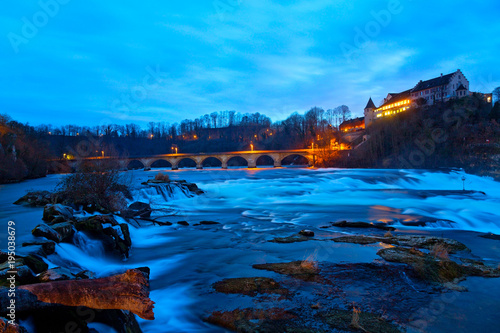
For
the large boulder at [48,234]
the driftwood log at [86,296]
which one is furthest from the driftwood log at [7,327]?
the large boulder at [48,234]

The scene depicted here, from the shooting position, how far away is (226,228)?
42.7 ft

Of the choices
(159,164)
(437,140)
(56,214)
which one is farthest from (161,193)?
(159,164)

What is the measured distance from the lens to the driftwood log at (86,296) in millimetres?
3773

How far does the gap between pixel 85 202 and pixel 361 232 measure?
38.3ft

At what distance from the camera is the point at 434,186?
31.6m

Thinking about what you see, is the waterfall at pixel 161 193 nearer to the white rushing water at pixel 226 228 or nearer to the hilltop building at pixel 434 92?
the white rushing water at pixel 226 228

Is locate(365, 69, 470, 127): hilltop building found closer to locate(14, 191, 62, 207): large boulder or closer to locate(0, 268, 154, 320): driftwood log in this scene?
locate(14, 191, 62, 207): large boulder

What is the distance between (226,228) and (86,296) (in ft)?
29.8

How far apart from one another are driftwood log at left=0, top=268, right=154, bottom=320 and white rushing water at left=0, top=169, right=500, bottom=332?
3.81 ft

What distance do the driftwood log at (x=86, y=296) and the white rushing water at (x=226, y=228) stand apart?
1161mm

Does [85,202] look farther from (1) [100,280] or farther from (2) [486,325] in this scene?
(2) [486,325]

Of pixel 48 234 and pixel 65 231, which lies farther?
pixel 65 231

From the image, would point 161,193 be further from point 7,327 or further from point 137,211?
point 7,327

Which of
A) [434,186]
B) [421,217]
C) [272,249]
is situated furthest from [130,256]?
[434,186]
